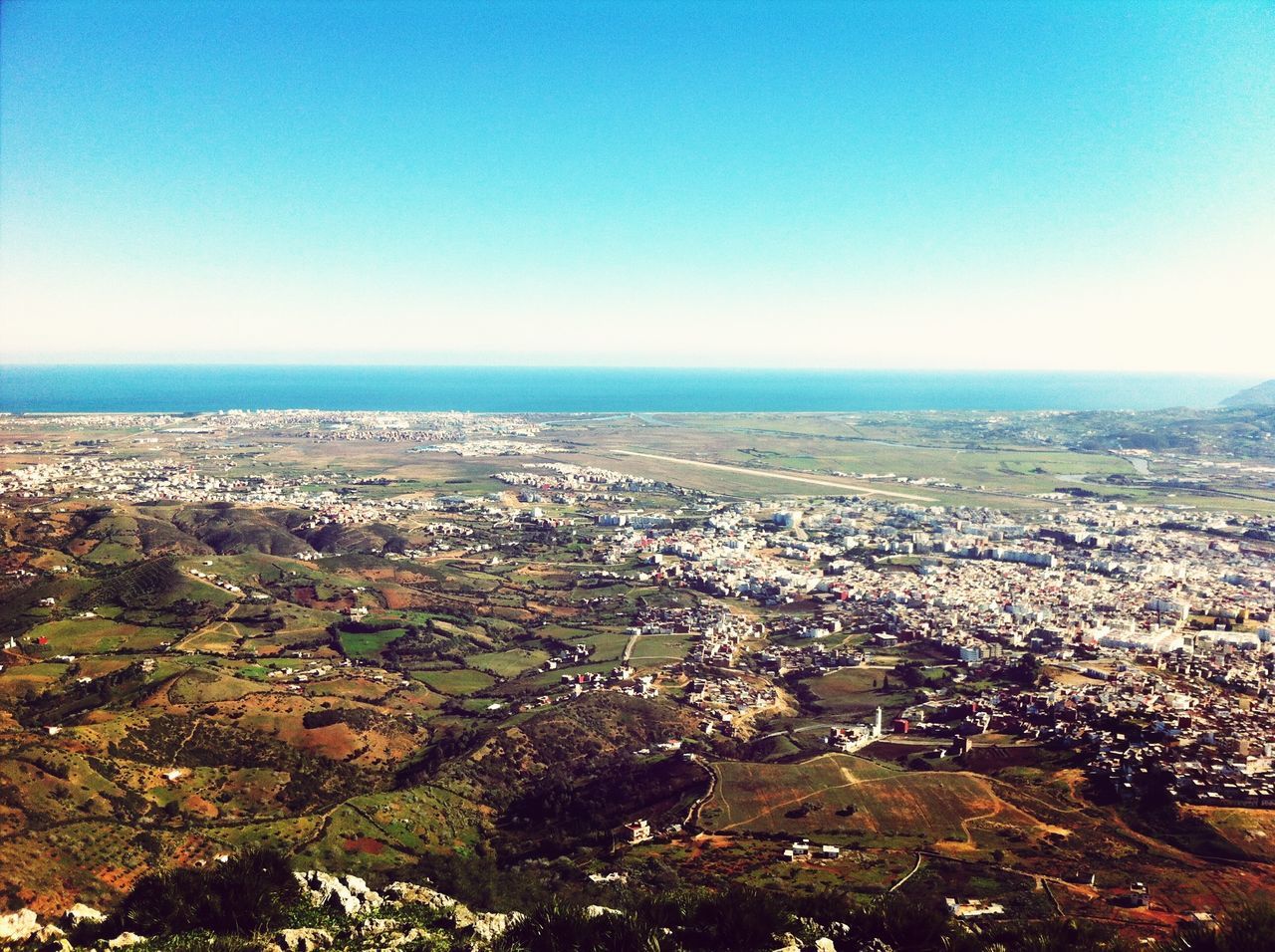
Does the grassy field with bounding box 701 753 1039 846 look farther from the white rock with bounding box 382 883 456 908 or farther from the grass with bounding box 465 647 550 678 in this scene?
the grass with bounding box 465 647 550 678

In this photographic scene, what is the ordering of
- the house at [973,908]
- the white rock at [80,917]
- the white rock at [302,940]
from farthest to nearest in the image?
the house at [973,908] < the white rock at [80,917] < the white rock at [302,940]

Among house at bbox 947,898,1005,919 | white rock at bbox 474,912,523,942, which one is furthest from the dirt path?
white rock at bbox 474,912,523,942

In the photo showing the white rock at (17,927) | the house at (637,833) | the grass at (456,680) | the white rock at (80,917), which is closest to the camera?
the white rock at (17,927)

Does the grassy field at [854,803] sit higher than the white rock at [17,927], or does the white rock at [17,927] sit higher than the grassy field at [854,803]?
the white rock at [17,927]

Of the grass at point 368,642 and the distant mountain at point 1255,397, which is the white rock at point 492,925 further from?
the distant mountain at point 1255,397

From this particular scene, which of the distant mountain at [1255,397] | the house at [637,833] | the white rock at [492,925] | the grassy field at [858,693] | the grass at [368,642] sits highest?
the distant mountain at [1255,397]

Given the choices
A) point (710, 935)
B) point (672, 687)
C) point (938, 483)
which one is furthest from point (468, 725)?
point (938, 483)

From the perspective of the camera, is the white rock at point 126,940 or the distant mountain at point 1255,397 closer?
the white rock at point 126,940

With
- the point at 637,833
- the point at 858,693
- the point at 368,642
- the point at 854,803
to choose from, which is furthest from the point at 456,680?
the point at 854,803

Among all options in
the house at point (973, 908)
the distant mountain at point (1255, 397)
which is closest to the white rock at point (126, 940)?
the house at point (973, 908)
